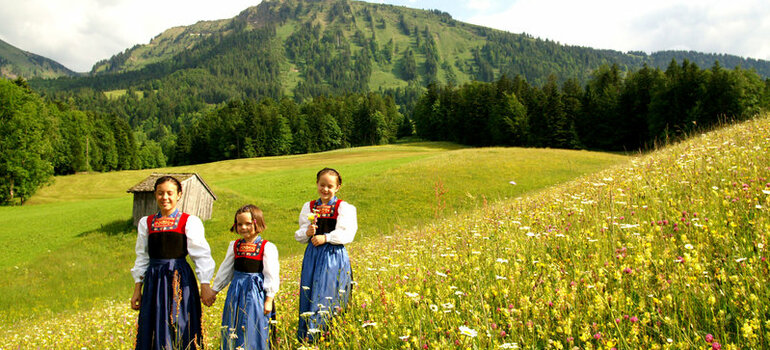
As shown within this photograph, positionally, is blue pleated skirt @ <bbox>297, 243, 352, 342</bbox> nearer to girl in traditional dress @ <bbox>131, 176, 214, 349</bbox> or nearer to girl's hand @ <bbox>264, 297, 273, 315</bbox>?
girl's hand @ <bbox>264, 297, 273, 315</bbox>

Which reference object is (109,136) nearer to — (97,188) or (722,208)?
(97,188)

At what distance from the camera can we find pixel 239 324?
14.6ft

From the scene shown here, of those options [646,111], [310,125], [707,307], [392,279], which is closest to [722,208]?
[707,307]

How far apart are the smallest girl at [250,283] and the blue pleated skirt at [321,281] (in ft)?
1.24

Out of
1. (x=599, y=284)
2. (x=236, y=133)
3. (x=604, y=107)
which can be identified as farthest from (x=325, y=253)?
(x=236, y=133)

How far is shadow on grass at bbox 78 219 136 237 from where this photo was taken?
2612 centimetres

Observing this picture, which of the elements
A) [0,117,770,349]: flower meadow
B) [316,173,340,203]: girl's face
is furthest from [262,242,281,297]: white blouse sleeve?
[316,173,340,203]: girl's face

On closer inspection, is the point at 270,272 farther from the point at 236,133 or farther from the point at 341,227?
the point at 236,133

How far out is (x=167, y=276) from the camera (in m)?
4.63

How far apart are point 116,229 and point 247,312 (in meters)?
28.3

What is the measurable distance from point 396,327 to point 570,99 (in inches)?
2994

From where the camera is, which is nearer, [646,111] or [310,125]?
[646,111]

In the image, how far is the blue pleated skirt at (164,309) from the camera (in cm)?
457

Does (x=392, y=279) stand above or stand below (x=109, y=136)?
below
